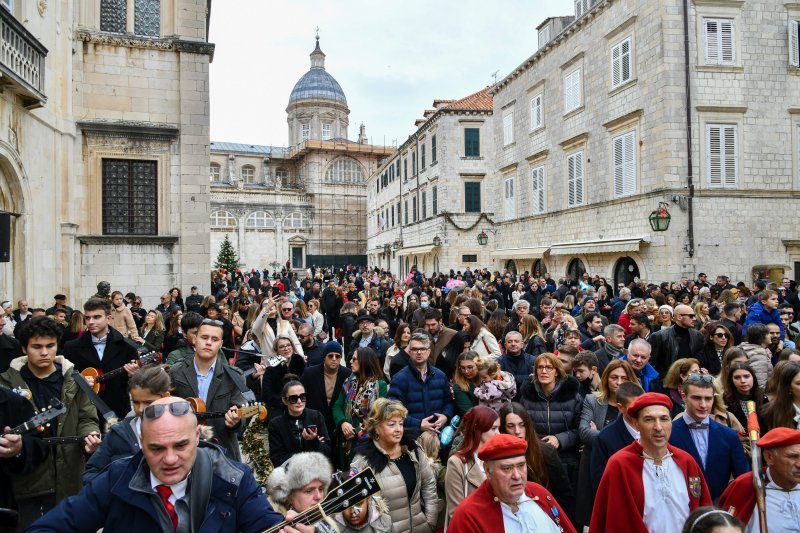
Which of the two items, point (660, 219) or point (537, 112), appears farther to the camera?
point (537, 112)

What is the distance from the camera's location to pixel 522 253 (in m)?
25.4

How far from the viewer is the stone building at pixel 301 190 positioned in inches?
2216

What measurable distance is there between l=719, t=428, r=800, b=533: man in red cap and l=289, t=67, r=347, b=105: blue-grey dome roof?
71.0m

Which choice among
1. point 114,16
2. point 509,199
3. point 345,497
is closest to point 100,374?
point 345,497

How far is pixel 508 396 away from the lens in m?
5.03

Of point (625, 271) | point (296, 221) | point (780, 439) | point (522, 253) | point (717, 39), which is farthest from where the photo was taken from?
point (296, 221)

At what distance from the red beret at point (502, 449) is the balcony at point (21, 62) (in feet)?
34.9

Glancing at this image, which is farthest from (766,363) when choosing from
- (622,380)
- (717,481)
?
(717,481)

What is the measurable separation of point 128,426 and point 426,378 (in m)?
2.94

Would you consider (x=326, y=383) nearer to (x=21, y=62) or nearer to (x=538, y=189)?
(x=21, y=62)

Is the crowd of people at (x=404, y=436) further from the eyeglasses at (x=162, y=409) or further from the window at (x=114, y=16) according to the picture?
the window at (x=114, y=16)

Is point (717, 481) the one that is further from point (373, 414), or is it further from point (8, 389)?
point (8, 389)

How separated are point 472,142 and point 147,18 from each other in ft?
68.5

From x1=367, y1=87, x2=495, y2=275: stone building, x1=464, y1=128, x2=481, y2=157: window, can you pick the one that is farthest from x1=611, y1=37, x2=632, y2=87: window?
x1=464, y1=128, x2=481, y2=157: window
